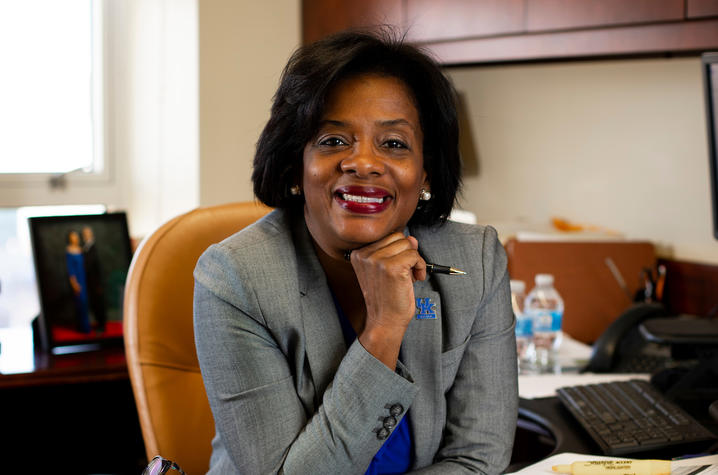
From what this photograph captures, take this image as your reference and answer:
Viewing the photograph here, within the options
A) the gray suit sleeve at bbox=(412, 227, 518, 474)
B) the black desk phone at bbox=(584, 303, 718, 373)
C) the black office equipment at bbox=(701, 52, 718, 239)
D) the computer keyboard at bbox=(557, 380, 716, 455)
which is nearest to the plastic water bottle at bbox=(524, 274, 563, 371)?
the black desk phone at bbox=(584, 303, 718, 373)

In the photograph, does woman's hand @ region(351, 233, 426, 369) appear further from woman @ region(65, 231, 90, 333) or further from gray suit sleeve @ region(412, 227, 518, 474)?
woman @ region(65, 231, 90, 333)

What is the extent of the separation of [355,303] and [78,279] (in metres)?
0.93

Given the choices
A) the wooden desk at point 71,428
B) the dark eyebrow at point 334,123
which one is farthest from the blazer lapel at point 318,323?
the wooden desk at point 71,428

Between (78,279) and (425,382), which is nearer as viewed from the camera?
(425,382)

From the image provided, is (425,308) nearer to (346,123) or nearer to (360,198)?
(360,198)

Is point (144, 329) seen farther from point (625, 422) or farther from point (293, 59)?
point (625, 422)

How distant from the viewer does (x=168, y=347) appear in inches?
51.4

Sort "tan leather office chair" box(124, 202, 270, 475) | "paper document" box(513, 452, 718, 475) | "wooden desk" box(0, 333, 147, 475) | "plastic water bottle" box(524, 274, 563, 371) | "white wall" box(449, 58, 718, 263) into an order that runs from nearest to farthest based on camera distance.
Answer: "paper document" box(513, 452, 718, 475) < "tan leather office chair" box(124, 202, 270, 475) < "plastic water bottle" box(524, 274, 563, 371) < "wooden desk" box(0, 333, 147, 475) < "white wall" box(449, 58, 718, 263)

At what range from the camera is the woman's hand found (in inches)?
42.8

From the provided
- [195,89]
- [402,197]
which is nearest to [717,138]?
[402,197]

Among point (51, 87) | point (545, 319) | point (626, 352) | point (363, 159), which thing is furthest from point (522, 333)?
point (51, 87)

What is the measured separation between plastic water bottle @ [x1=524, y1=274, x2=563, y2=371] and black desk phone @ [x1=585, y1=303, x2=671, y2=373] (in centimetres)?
11

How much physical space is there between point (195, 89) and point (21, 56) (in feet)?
1.85

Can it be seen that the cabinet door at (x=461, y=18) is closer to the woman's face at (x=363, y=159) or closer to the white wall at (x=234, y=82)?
the white wall at (x=234, y=82)
